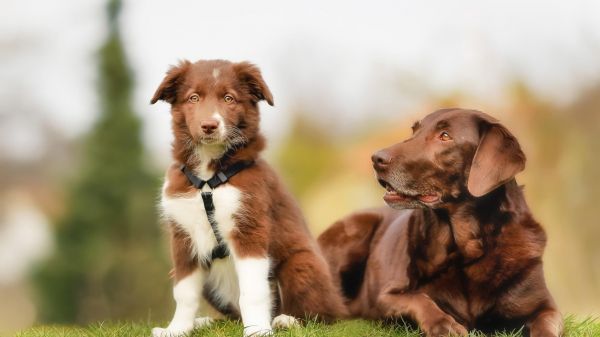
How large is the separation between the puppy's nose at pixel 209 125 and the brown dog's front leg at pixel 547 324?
2333 millimetres

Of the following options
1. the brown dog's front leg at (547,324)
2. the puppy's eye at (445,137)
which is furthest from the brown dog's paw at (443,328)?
the puppy's eye at (445,137)

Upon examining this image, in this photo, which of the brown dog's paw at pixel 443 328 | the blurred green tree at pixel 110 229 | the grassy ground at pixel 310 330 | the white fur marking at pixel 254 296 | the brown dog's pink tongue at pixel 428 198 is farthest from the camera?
the blurred green tree at pixel 110 229

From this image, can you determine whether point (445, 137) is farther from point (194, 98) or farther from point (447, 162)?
point (194, 98)

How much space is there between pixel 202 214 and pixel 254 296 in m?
0.65

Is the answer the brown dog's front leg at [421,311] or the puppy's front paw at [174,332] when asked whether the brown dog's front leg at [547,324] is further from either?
the puppy's front paw at [174,332]

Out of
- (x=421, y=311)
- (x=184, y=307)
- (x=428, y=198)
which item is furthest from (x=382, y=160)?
(x=184, y=307)

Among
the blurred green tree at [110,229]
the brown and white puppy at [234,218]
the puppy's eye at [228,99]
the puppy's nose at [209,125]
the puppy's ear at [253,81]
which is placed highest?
the puppy's ear at [253,81]

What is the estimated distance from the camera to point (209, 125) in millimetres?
4727

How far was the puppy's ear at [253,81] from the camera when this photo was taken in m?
→ 5.04

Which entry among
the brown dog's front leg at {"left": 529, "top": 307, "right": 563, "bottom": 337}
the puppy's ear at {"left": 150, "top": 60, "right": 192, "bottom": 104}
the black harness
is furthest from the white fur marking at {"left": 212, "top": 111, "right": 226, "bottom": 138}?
the brown dog's front leg at {"left": 529, "top": 307, "right": 563, "bottom": 337}

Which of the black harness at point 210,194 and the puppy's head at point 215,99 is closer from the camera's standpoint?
the puppy's head at point 215,99

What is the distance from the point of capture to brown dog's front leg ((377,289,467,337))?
15.0 feet

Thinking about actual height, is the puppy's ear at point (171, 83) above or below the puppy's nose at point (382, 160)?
above

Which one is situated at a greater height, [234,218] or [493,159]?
[493,159]
